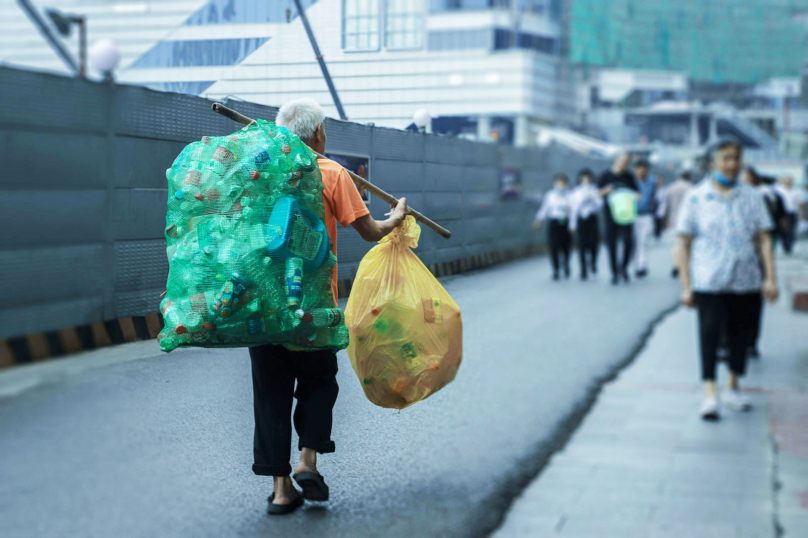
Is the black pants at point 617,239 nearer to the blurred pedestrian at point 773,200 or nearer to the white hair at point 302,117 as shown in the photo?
the blurred pedestrian at point 773,200

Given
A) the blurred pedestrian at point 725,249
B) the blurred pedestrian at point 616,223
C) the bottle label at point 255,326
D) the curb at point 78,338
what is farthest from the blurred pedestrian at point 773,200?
the bottle label at point 255,326

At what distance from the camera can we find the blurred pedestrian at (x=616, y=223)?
12.6 metres

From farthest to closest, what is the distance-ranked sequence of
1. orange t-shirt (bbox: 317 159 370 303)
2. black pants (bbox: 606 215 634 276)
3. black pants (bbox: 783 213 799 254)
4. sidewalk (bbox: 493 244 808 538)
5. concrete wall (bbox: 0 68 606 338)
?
black pants (bbox: 783 213 799 254)
black pants (bbox: 606 215 634 276)
sidewalk (bbox: 493 244 808 538)
orange t-shirt (bbox: 317 159 370 303)
concrete wall (bbox: 0 68 606 338)

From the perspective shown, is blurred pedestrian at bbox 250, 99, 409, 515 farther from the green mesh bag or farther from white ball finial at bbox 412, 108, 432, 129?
white ball finial at bbox 412, 108, 432, 129

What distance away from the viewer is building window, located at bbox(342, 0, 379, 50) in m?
1.55

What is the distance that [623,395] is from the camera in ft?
29.0

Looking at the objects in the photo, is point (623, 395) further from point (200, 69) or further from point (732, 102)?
point (732, 102)

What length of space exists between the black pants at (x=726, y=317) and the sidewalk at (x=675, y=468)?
0.82 meters

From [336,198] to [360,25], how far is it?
1.72 ft

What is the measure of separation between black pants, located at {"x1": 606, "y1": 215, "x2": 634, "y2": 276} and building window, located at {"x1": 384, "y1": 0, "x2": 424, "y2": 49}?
469 inches

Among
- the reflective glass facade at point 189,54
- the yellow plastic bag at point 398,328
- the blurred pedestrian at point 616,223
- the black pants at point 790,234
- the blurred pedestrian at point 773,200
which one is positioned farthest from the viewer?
the black pants at point 790,234

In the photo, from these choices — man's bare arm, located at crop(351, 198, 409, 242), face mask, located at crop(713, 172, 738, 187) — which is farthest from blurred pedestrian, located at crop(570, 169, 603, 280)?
man's bare arm, located at crop(351, 198, 409, 242)

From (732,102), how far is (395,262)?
252ft

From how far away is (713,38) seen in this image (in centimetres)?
6781
